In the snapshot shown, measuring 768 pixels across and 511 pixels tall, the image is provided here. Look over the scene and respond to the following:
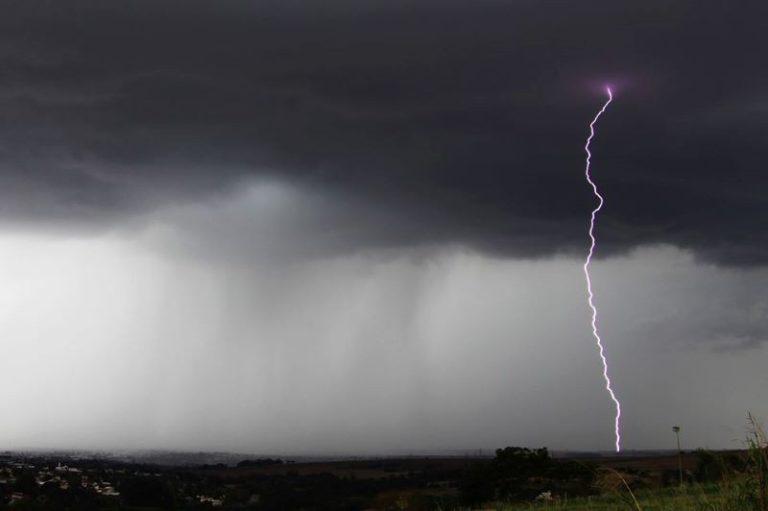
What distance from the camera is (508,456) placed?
161 feet

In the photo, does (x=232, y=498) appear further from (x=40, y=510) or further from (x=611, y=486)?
(x=611, y=486)

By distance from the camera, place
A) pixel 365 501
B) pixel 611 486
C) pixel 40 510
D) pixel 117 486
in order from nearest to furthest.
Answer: pixel 611 486 < pixel 40 510 < pixel 117 486 < pixel 365 501

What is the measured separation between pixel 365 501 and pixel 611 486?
66063mm

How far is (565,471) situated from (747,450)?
36.1 metres

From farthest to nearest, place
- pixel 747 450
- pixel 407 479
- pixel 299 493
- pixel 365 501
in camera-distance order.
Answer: pixel 407 479, pixel 299 493, pixel 365 501, pixel 747 450

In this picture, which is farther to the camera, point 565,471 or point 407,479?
point 407,479

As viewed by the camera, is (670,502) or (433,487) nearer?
(670,502)

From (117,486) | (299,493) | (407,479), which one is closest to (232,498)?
(299,493)

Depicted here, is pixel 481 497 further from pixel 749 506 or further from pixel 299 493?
pixel 299 493

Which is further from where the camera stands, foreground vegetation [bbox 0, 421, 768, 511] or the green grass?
foreground vegetation [bbox 0, 421, 768, 511]

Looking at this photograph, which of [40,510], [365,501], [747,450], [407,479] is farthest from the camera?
[407,479]

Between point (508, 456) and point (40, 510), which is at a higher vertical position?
point (508, 456)

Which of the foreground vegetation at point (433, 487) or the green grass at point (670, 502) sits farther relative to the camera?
the foreground vegetation at point (433, 487)

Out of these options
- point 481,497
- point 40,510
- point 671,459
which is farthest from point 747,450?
point 671,459
